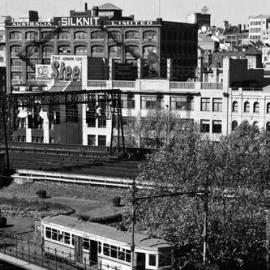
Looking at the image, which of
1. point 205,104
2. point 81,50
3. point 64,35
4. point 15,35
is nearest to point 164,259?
point 205,104

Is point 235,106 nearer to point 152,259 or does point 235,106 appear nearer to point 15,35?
point 152,259

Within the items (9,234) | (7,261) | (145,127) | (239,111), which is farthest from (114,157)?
(7,261)

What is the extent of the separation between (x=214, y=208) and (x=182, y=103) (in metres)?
54.9

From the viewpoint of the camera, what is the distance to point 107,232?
44469 mm

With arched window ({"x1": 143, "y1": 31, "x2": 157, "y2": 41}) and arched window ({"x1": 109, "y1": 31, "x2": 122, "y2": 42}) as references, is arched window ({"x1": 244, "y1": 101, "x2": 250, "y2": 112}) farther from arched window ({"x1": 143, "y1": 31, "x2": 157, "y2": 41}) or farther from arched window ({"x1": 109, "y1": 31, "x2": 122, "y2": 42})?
arched window ({"x1": 109, "y1": 31, "x2": 122, "y2": 42})

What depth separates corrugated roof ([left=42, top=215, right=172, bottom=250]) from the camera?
41750 mm

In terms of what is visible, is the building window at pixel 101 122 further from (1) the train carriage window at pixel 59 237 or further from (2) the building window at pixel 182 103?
(1) the train carriage window at pixel 59 237

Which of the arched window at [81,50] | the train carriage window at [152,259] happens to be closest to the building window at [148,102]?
the arched window at [81,50]

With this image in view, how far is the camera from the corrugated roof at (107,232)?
41750mm

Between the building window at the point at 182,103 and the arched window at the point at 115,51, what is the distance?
1430 inches

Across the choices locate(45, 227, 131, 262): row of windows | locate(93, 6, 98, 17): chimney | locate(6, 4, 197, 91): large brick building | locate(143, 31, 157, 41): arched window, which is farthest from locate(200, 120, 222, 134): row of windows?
locate(93, 6, 98, 17): chimney

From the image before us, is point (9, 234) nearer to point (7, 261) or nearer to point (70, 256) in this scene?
point (7, 261)

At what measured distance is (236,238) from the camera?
4272 cm

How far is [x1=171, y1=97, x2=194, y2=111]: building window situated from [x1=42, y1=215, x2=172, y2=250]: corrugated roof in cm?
5092
